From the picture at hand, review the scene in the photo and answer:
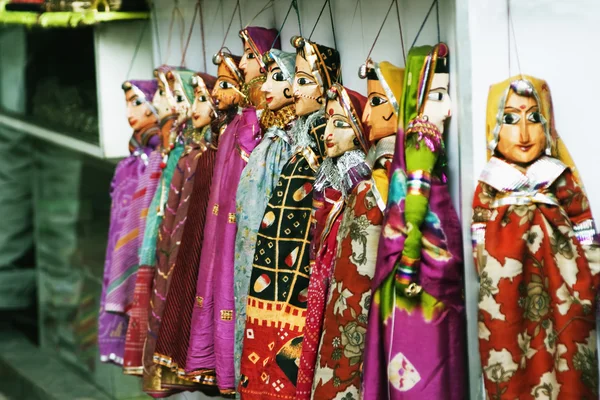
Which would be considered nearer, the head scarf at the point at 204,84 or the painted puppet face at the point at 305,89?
the painted puppet face at the point at 305,89

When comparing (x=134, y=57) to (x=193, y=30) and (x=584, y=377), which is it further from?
(x=584, y=377)

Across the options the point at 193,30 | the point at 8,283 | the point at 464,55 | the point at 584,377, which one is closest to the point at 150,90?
the point at 193,30

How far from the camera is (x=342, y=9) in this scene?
2719 millimetres

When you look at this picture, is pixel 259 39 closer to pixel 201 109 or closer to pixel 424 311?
pixel 201 109

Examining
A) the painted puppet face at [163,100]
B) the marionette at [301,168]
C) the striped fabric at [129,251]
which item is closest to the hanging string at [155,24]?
the painted puppet face at [163,100]

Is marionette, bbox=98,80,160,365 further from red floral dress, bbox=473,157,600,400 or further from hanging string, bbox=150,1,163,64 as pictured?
red floral dress, bbox=473,157,600,400

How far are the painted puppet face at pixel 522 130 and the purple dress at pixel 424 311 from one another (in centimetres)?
21

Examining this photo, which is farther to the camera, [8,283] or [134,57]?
[8,283]

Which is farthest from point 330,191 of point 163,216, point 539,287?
point 163,216

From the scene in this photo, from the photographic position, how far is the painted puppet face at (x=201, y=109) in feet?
10.4

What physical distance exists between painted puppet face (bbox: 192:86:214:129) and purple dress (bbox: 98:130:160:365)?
435 mm

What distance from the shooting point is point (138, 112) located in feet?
11.8

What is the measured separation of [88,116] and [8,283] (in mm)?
1939

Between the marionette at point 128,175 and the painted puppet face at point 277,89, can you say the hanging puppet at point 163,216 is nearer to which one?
the marionette at point 128,175
